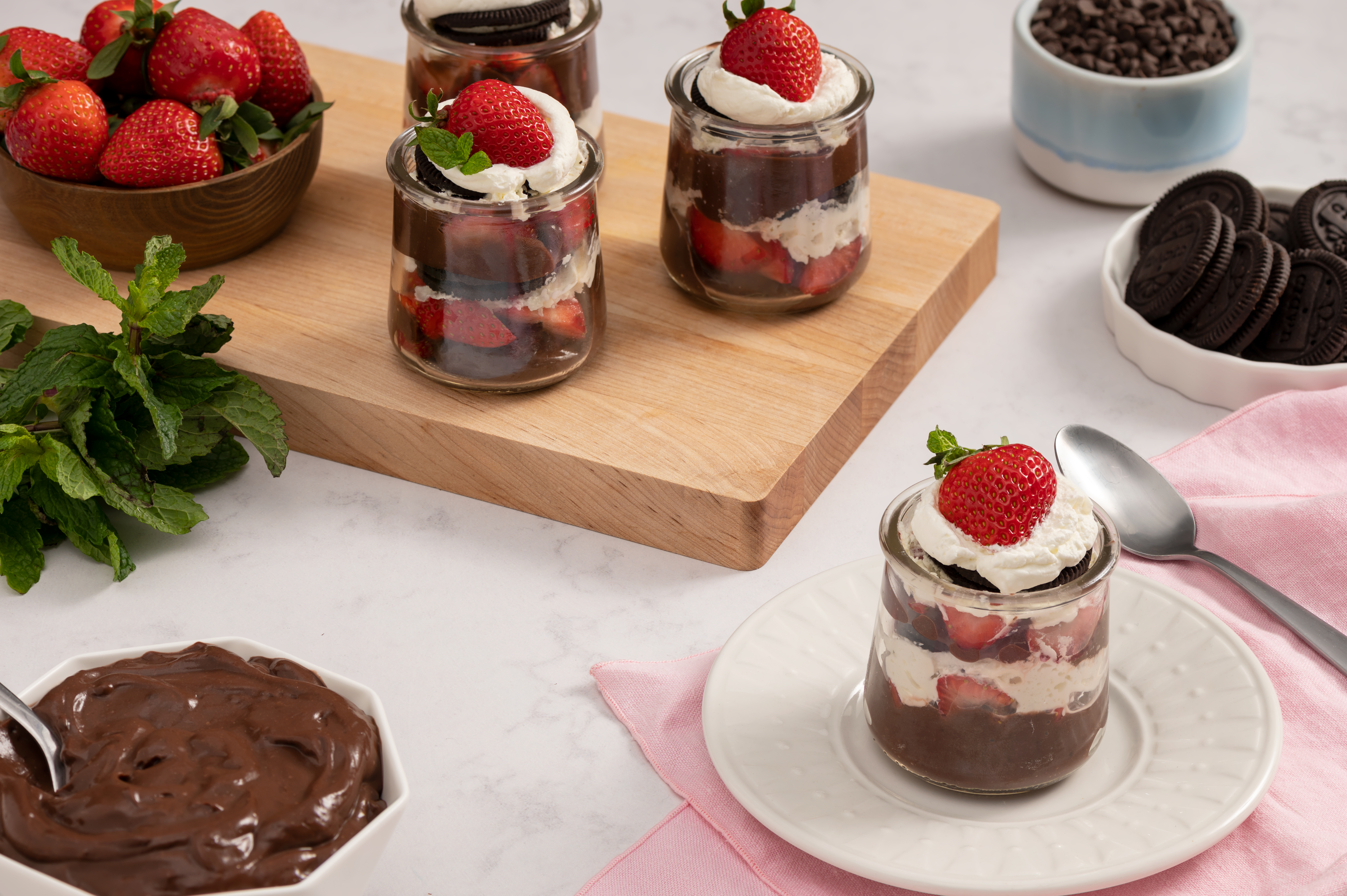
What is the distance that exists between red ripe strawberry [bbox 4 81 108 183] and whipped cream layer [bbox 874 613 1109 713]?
1015 millimetres

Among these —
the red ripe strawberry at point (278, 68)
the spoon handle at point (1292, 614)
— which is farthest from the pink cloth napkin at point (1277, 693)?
the red ripe strawberry at point (278, 68)

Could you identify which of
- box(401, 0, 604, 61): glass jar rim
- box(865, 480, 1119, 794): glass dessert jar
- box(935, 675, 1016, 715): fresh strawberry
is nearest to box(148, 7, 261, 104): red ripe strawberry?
box(401, 0, 604, 61): glass jar rim

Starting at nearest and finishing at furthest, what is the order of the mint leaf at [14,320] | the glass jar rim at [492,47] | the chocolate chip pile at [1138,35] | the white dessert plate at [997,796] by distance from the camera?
1. the white dessert plate at [997,796]
2. the mint leaf at [14,320]
3. the glass jar rim at [492,47]
4. the chocolate chip pile at [1138,35]

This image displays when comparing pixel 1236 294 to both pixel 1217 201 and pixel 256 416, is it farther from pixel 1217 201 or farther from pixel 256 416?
pixel 256 416

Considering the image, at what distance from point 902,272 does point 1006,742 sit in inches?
30.2

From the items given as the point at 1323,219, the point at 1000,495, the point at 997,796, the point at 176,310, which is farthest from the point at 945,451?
the point at 1323,219

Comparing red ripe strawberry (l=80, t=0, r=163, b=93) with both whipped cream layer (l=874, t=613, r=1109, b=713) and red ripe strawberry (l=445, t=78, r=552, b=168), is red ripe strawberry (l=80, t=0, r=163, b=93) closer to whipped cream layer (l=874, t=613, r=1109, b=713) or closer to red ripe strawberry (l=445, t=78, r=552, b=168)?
red ripe strawberry (l=445, t=78, r=552, b=168)

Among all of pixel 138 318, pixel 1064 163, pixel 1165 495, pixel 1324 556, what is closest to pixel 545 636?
pixel 138 318

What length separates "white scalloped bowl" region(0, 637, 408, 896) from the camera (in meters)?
0.89

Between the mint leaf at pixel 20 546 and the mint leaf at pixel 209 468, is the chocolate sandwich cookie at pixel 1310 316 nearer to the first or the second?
the mint leaf at pixel 209 468

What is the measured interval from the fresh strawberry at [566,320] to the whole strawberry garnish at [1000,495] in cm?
54

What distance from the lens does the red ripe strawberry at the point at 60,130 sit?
4.95ft

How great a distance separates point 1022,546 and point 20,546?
0.93 meters

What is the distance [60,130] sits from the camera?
4.96ft
